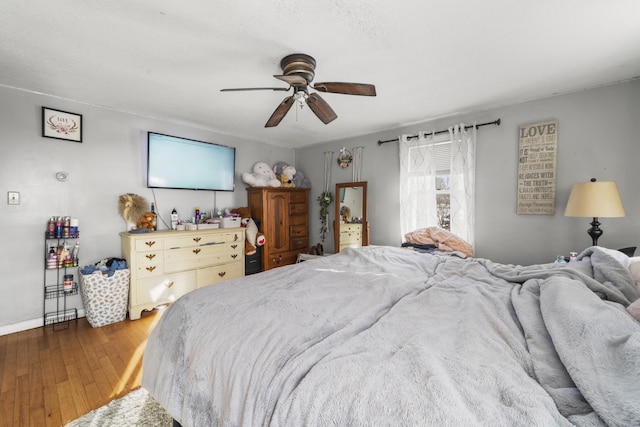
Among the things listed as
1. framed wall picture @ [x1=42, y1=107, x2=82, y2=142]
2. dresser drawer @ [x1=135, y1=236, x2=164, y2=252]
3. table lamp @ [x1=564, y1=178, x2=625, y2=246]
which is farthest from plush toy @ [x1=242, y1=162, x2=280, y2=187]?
table lamp @ [x1=564, y1=178, x2=625, y2=246]

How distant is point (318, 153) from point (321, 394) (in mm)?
4241

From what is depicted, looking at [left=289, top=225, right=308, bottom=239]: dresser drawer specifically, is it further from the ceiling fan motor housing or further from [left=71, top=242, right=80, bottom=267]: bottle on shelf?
the ceiling fan motor housing

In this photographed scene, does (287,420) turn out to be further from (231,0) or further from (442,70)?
(442,70)

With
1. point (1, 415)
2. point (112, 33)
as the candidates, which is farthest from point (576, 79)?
point (1, 415)

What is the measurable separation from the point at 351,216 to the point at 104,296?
3.23 meters

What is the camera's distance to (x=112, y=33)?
168 centimetres

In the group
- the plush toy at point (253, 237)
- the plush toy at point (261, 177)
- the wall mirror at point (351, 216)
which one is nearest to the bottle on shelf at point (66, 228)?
the plush toy at point (253, 237)

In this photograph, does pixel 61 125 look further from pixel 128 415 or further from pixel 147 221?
pixel 128 415

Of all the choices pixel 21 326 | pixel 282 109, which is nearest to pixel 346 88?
pixel 282 109

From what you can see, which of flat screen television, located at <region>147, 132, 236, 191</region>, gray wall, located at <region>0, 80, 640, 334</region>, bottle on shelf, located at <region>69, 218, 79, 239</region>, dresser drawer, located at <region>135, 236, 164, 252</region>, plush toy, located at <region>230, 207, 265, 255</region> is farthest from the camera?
plush toy, located at <region>230, 207, 265, 255</region>

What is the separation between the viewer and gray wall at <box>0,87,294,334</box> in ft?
8.07

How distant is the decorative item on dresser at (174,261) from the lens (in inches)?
111

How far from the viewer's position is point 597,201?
2.10 m

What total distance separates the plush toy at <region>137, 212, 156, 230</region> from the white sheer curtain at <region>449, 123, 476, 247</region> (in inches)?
→ 148
